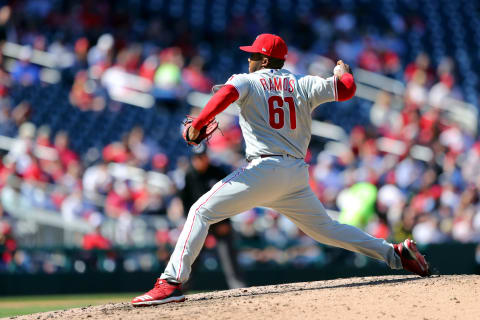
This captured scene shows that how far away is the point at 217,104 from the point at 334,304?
1.40 metres

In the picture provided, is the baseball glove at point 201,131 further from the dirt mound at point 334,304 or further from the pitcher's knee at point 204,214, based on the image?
the dirt mound at point 334,304

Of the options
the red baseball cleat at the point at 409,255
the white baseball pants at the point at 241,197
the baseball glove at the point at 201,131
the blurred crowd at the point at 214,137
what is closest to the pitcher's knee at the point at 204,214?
the white baseball pants at the point at 241,197

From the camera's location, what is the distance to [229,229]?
29.9 ft

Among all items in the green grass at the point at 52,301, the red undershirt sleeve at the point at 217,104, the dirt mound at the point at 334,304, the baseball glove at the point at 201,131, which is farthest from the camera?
the green grass at the point at 52,301

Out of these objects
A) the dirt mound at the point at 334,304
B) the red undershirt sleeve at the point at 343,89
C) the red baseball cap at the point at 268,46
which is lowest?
the dirt mound at the point at 334,304

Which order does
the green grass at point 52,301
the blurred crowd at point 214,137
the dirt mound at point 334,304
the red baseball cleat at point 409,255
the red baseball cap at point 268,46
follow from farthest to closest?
the blurred crowd at point 214,137, the green grass at point 52,301, the red baseball cleat at point 409,255, the red baseball cap at point 268,46, the dirt mound at point 334,304

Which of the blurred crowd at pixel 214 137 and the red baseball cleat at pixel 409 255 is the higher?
the blurred crowd at pixel 214 137

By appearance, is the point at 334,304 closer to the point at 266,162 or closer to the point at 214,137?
the point at 266,162

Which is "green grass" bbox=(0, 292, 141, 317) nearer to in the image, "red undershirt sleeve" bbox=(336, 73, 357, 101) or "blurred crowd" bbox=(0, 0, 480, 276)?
"blurred crowd" bbox=(0, 0, 480, 276)

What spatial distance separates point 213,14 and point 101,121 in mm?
4612

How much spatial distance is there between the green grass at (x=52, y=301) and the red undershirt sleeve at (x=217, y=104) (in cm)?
422

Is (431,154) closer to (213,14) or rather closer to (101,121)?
(101,121)

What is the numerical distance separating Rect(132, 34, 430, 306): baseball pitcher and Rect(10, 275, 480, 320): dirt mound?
0.31 m

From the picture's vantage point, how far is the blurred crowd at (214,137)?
1109 cm
